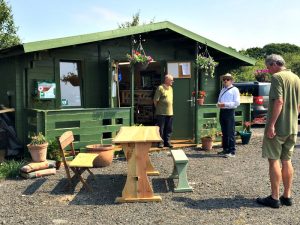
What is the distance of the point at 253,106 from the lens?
1414 cm

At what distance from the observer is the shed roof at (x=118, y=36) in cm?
770

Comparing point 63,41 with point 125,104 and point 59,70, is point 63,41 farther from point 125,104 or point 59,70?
point 125,104

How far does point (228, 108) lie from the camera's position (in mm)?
8469

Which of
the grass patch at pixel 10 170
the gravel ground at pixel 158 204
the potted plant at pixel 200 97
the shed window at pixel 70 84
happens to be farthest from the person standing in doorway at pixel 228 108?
the grass patch at pixel 10 170

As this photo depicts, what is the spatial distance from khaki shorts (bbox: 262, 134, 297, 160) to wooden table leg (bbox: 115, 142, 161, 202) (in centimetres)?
155

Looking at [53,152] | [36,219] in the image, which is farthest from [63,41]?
[36,219]

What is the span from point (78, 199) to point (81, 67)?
4313 mm

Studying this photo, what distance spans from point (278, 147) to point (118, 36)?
4.88 meters

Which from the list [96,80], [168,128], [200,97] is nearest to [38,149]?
[96,80]

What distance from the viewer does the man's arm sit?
4867 millimetres

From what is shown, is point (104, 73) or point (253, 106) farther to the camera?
point (253, 106)

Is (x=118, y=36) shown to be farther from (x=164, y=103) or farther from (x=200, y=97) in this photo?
(x=200, y=97)

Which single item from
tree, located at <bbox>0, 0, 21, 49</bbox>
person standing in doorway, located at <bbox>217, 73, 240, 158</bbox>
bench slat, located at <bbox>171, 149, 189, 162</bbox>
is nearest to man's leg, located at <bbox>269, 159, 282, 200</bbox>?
bench slat, located at <bbox>171, 149, 189, 162</bbox>

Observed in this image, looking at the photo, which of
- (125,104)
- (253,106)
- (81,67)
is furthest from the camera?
(253,106)
